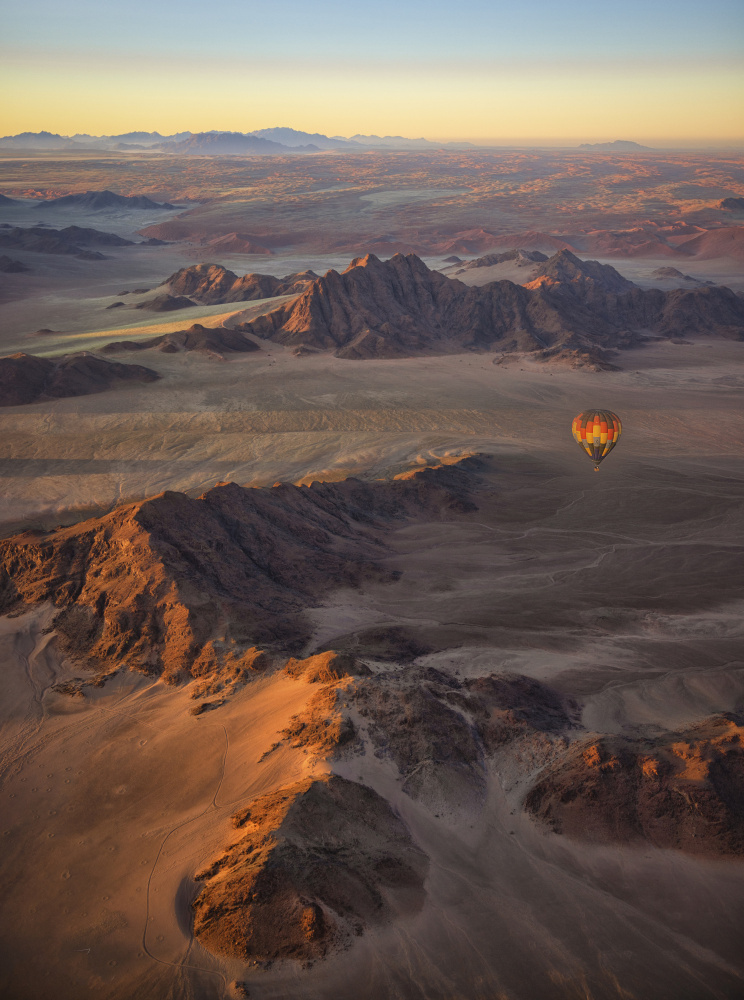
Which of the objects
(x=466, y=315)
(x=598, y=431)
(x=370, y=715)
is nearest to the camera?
(x=370, y=715)

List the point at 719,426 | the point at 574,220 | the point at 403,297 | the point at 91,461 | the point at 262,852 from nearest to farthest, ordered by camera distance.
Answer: the point at 262,852 < the point at 91,461 < the point at 719,426 < the point at 403,297 < the point at 574,220

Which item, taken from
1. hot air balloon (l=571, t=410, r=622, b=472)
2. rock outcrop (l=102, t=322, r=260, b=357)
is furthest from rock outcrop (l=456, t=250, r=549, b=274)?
hot air balloon (l=571, t=410, r=622, b=472)

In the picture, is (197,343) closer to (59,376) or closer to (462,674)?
(59,376)

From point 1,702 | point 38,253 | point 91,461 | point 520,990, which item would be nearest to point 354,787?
point 520,990

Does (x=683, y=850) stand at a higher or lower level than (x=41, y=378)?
lower

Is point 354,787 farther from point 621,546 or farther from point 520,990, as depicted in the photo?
point 621,546

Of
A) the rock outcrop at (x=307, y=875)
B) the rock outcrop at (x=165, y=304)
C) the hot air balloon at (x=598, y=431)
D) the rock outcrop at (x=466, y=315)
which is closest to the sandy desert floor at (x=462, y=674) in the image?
the rock outcrop at (x=307, y=875)

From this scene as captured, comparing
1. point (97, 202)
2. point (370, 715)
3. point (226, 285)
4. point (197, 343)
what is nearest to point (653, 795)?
point (370, 715)
